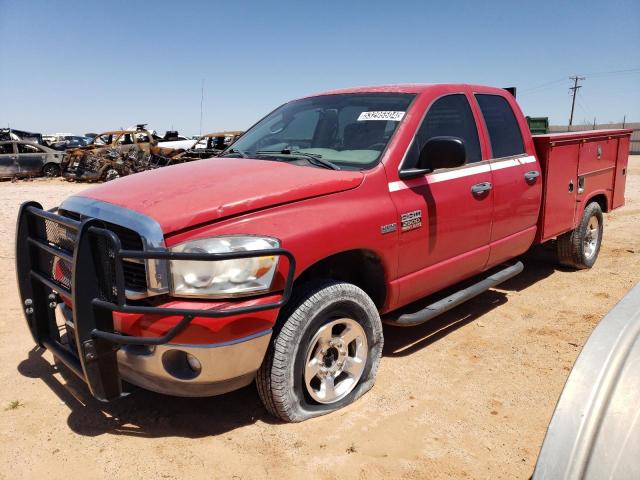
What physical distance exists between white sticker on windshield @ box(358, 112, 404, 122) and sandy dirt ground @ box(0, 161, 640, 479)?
5.71 ft

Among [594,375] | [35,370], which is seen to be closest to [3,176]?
[35,370]

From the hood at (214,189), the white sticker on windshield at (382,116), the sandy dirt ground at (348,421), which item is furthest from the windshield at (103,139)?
the white sticker on windshield at (382,116)

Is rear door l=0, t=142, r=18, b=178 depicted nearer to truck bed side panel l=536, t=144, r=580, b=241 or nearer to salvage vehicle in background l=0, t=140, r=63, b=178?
salvage vehicle in background l=0, t=140, r=63, b=178

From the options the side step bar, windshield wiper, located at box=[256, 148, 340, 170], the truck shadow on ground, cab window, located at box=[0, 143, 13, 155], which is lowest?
the truck shadow on ground

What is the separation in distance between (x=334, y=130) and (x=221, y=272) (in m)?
1.71

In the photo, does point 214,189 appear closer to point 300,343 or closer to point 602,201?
point 300,343

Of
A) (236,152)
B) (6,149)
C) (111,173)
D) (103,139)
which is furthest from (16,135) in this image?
(236,152)

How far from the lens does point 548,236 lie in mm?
5047

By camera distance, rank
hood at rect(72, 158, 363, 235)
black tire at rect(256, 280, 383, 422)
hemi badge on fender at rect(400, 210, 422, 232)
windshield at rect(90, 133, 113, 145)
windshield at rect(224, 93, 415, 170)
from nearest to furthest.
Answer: hood at rect(72, 158, 363, 235) → black tire at rect(256, 280, 383, 422) → hemi badge on fender at rect(400, 210, 422, 232) → windshield at rect(224, 93, 415, 170) → windshield at rect(90, 133, 113, 145)

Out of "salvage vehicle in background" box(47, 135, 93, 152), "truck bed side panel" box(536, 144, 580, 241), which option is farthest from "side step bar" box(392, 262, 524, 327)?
"salvage vehicle in background" box(47, 135, 93, 152)

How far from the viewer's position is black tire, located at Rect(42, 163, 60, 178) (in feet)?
61.6

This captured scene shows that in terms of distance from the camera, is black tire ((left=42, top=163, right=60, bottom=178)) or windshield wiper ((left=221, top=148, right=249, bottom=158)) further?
black tire ((left=42, top=163, right=60, bottom=178))

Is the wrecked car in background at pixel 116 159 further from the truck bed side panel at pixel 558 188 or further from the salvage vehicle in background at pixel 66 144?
the truck bed side panel at pixel 558 188

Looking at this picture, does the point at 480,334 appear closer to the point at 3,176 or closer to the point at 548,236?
the point at 548,236
